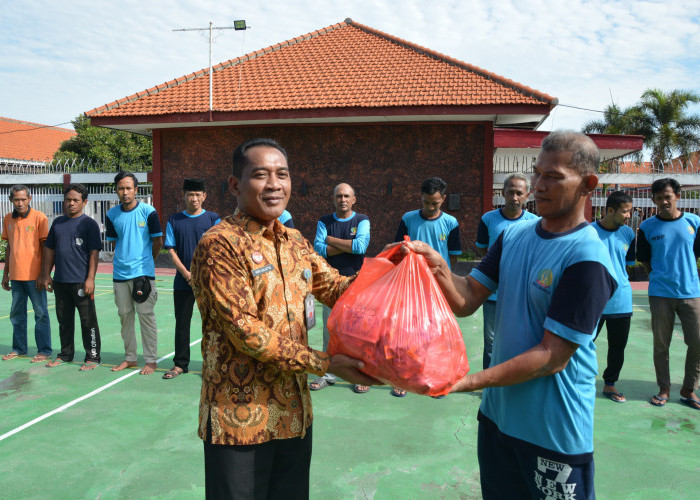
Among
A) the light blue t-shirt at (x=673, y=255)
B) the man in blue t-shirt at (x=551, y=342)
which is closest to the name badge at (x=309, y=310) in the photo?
the man in blue t-shirt at (x=551, y=342)

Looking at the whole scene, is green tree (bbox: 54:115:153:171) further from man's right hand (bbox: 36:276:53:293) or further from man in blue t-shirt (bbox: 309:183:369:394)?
man in blue t-shirt (bbox: 309:183:369:394)

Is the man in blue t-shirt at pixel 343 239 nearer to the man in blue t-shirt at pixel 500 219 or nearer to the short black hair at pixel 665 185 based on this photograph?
the man in blue t-shirt at pixel 500 219

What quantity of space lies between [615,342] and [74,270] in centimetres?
548

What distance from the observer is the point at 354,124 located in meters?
13.8

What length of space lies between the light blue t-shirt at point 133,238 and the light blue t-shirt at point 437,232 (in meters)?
2.65

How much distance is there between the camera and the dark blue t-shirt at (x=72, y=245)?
5.48m

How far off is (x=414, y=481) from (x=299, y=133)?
12.2 m

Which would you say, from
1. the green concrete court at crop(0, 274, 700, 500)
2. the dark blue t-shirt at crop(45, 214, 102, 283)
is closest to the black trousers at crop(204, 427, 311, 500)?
the green concrete court at crop(0, 274, 700, 500)

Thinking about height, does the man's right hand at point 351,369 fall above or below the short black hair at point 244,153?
below

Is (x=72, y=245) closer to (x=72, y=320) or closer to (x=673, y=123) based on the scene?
(x=72, y=320)

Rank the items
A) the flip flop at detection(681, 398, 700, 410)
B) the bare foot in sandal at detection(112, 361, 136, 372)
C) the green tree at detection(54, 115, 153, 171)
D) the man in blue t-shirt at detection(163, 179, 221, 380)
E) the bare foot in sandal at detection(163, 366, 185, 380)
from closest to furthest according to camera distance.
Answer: the flip flop at detection(681, 398, 700, 410) < the bare foot in sandal at detection(163, 366, 185, 380) < the man in blue t-shirt at detection(163, 179, 221, 380) < the bare foot in sandal at detection(112, 361, 136, 372) < the green tree at detection(54, 115, 153, 171)

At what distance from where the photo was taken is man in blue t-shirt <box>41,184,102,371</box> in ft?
18.0

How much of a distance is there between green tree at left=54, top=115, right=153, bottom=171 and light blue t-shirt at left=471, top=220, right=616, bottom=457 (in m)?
23.9

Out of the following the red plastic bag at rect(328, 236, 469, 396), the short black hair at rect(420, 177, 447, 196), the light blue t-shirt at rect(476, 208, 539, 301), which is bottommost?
the red plastic bag at rect(328, 236, 469, 396)
